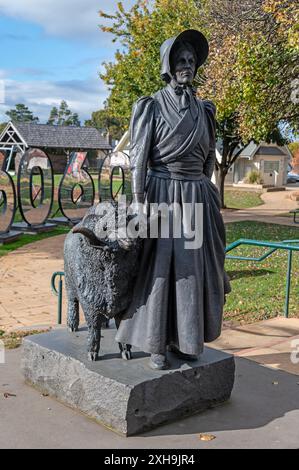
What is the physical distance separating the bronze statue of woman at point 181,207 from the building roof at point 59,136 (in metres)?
44.2

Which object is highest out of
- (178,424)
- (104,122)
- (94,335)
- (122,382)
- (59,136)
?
(104,122)

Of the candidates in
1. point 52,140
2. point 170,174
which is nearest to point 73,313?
Answer: point 170,174

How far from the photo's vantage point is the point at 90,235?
12.1 feet

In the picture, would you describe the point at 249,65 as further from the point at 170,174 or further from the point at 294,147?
the point at 294,147

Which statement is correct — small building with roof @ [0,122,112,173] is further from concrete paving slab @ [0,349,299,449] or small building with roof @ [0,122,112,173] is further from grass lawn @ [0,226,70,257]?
concrete paving slab @ [0,349,299,449]

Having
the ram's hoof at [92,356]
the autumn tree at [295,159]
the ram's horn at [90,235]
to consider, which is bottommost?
the ram's hoof at [92,356]

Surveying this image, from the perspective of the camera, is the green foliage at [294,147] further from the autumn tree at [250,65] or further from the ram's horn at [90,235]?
the ram's horn at [90,235]

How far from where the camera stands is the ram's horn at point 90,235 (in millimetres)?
3639

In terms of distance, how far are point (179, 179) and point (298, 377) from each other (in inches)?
83.2

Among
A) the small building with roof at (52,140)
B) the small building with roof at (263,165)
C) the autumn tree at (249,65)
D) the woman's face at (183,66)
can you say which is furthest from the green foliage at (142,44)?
the small building with roof at (52,140)

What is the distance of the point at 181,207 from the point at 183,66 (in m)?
0.98

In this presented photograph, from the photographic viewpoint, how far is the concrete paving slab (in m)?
3.43
